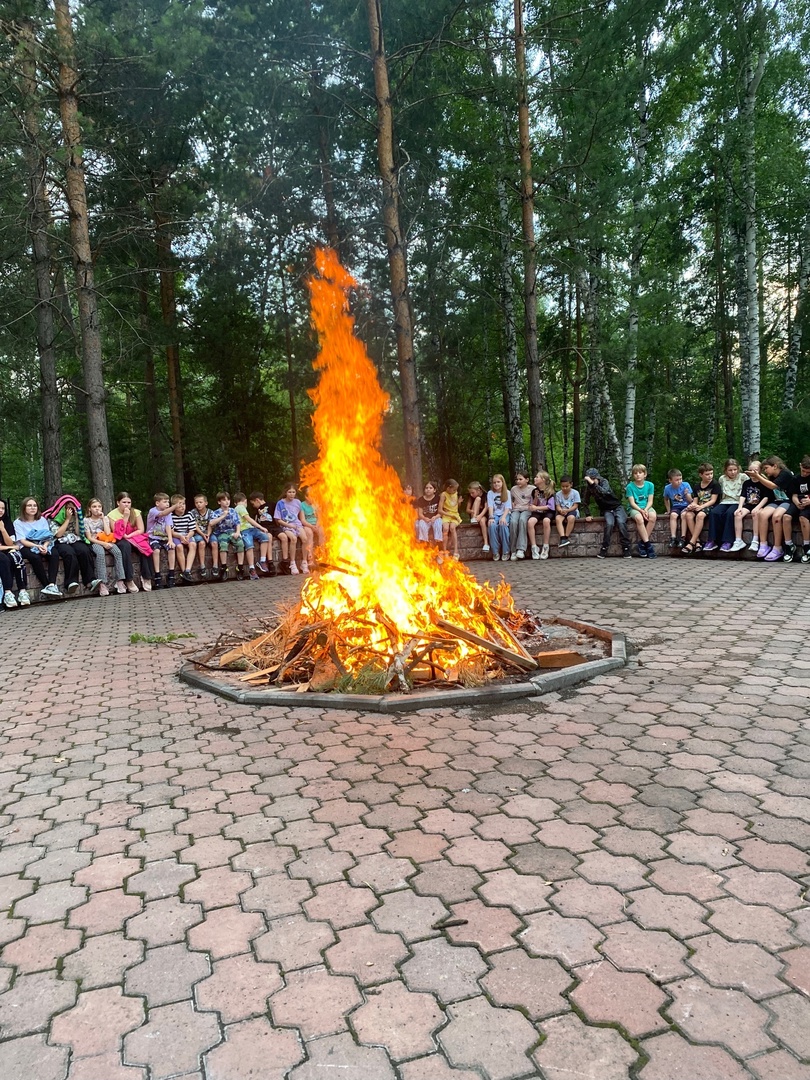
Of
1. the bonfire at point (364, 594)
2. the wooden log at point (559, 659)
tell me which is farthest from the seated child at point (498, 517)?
the wooden log at point (559, 659)

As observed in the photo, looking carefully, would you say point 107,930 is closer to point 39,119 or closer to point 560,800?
point 560,800

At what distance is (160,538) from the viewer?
13398mm

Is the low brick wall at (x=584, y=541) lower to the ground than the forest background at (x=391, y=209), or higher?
lower

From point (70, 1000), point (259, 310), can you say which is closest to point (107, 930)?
point (70, 1000)

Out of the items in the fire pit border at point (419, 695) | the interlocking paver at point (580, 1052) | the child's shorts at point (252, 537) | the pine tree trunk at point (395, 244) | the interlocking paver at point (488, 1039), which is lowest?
the interlocking paver at point (580, 1052)

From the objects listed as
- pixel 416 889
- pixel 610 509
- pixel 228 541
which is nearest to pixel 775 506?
pixel 610 509

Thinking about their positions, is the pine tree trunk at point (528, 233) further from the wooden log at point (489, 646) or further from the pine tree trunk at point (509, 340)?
the wooden log at point (489, 646)

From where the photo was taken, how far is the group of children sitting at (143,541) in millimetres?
11938

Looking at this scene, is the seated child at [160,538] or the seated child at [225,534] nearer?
the seated child at [160,538]

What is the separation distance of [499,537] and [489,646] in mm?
8891

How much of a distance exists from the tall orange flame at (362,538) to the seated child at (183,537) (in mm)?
6460

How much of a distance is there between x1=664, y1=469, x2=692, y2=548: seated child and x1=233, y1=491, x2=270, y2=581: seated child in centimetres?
792

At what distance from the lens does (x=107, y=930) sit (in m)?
→ 2.73

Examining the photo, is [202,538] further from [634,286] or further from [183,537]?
[634,286]
